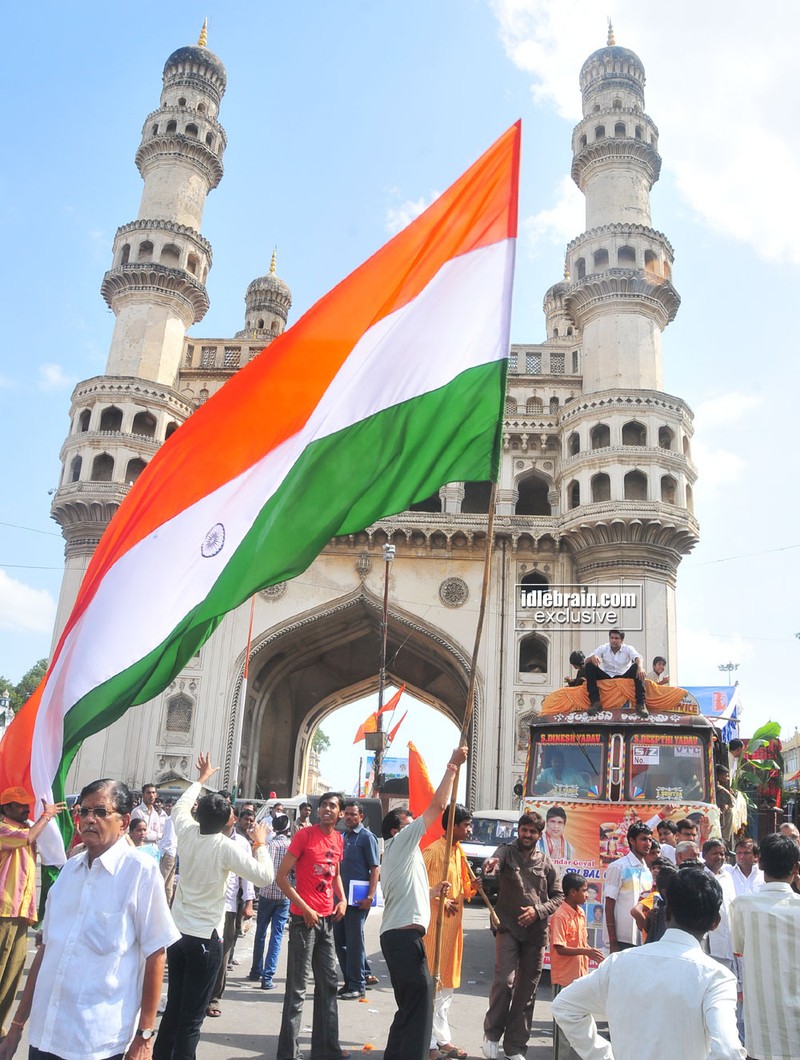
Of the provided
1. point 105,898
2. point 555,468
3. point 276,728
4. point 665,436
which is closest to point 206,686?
point 276,728

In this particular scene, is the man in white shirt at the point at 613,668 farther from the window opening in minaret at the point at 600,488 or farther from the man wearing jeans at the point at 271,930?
the window opening in minaret at the point at 600,488

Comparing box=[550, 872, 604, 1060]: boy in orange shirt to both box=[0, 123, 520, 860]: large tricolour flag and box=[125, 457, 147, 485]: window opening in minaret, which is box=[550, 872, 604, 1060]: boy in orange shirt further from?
box=[125, 457, 147, 485]: window opening in minaret

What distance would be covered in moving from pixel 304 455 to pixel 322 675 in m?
30.6

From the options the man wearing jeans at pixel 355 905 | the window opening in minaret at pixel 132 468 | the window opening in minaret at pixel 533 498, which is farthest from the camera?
the window opening in minaret at pixel 533 498

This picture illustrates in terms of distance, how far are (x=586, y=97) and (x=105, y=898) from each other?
1362 inches

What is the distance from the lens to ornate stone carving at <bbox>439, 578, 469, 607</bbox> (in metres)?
27.0

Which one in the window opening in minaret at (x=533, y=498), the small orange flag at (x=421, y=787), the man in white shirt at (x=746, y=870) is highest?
the window opening in minaret at (x=533, y=498)

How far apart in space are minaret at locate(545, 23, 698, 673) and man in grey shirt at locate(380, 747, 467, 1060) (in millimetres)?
20353

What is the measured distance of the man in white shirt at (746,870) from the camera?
616 cm

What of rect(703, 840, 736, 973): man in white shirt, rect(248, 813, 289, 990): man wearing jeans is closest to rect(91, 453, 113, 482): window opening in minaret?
rect(248, 813, 289, 990): man wearing jeans

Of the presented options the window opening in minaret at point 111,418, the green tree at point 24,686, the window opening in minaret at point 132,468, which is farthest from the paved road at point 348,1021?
the green tree at point 24,686

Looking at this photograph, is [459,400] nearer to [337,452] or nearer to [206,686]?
[337,452]

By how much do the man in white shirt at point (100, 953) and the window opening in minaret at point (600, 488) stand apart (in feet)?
78.7

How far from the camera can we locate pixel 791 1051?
11.5ft
